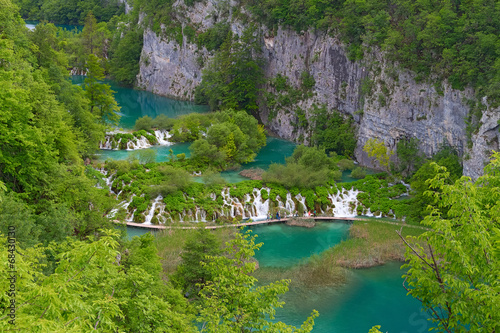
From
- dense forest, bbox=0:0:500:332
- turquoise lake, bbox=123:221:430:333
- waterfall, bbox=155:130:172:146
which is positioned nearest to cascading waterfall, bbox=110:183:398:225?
dense forest, bbox=0:0:500:332

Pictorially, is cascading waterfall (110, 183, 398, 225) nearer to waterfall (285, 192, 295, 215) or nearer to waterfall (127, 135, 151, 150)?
waterfall (285, 192, 295, 215)

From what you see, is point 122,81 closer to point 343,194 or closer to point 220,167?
point 220,167

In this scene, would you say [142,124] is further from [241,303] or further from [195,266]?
[241,303]

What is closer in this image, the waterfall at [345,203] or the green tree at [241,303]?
the green tree at [241,303]

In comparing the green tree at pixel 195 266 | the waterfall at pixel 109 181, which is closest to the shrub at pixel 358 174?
the waterfall at pixel 109 181

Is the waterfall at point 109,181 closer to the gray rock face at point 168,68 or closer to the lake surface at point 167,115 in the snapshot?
the lake surface at point 167,115

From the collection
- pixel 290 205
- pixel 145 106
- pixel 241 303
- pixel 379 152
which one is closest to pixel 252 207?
pixel 290 205
